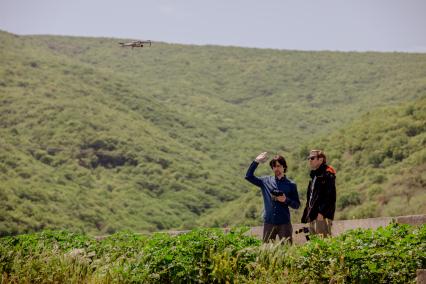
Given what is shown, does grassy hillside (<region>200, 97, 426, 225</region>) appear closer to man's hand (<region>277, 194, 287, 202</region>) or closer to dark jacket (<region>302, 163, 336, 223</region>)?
dark jacket (<region>302, 163, 336, 223</region>)

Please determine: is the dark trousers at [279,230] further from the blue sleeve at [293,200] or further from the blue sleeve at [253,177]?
the blue sleeve at [253,177]

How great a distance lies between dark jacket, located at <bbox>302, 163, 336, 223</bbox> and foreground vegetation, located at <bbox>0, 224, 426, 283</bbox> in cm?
128

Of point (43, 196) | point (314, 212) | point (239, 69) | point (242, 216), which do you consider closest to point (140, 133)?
point (43, 196)

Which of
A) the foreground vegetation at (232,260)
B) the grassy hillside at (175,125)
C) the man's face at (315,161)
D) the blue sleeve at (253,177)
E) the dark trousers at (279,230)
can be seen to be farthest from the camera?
the grassy hillside at (175,125)

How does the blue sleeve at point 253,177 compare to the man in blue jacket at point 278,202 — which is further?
the blue sleeve at point 253,177

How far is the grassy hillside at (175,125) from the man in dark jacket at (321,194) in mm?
25547

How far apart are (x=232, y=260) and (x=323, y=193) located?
2.11m

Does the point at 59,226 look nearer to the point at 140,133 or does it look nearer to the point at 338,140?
the point at 338,140

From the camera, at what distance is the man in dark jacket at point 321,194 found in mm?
11312

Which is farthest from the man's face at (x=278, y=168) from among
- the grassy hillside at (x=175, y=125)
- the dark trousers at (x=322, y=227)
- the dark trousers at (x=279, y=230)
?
the grassy hillside at (x=175, y=125)

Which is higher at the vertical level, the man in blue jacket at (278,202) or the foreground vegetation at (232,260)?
the man in blue jacket at (278,202)

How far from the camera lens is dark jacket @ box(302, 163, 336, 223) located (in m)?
11.3

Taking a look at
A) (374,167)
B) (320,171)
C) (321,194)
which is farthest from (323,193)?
(374,167)

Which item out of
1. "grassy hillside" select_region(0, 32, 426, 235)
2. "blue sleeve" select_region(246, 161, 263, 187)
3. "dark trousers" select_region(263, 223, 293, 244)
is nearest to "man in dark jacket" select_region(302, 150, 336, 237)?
"dark trousers" select_region(263, 223, 293, 244)
